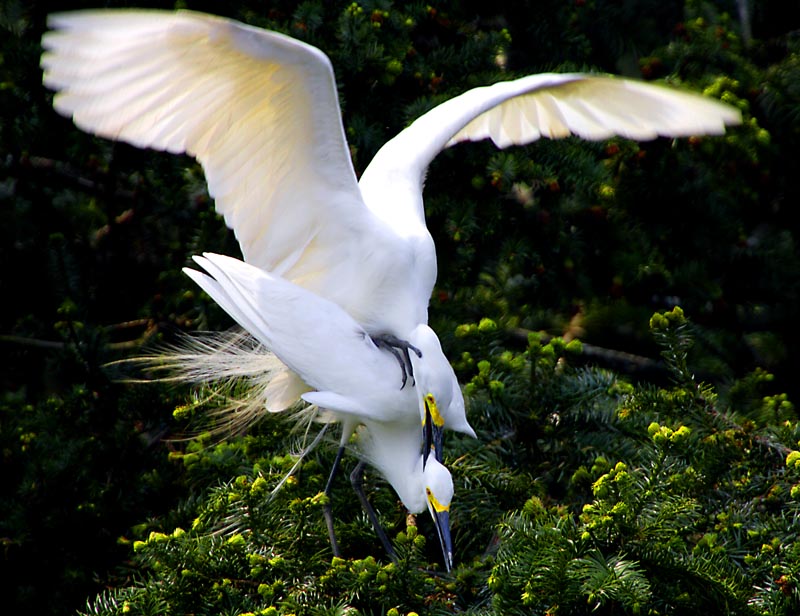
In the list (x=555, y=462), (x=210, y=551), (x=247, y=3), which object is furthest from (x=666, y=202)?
(x=210, y=551)

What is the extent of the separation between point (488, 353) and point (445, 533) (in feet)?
2.24

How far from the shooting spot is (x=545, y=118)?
3.51m

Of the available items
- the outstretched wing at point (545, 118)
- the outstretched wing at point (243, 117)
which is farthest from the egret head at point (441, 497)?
the outstretched wing at point (545, 118)

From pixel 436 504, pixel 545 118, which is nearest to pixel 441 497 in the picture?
pixel 436 504

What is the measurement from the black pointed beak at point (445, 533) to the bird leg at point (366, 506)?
0.40 ft

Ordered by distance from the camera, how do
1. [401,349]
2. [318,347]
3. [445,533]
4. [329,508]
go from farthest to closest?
[401,349] → [318,347] → [329,508] → [445,533]

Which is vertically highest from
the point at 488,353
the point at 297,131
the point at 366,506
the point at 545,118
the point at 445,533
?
the point at 297,131

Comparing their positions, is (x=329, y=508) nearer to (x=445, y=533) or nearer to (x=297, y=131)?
(x=445, y=533)

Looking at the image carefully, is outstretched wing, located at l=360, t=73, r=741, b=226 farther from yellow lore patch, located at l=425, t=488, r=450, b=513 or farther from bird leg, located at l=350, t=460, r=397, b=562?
yellow lore patch, located at l=425, t=488, r=450, b=513

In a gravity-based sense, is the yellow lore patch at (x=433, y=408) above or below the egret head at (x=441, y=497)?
above

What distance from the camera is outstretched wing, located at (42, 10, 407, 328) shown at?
7.32 ft

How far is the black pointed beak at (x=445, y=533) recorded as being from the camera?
2293 millimetres

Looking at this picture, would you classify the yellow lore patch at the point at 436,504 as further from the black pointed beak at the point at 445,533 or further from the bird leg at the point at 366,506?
the bird leg at the point at 366,506

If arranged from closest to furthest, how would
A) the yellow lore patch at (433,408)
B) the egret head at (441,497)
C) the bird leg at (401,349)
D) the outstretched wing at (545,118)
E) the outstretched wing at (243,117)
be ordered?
1. the outstretched wing at (243,117)
2. the egret head at (441,497)
3. the yellow lore patch at (433,408)
4. the bird leg at (401,349)
5. the outstretched wing at (545,118)
